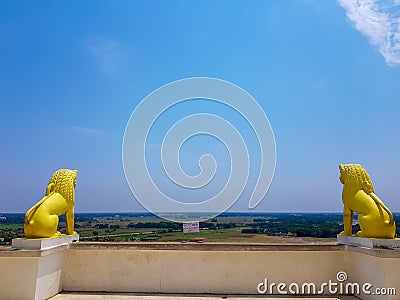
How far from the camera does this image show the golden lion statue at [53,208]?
5348mm

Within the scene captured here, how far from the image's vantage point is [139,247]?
5801mm

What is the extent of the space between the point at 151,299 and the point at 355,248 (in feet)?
10.7

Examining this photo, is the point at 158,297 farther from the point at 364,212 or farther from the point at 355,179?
the point at 355,179

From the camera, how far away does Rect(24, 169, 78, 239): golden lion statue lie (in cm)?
535

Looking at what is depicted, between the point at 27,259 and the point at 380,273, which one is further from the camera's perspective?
the point at 27,259

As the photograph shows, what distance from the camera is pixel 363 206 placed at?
5.40m

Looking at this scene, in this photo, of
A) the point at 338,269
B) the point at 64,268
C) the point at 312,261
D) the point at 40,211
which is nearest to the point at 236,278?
the point at 312,261

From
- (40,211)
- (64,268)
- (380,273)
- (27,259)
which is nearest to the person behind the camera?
(380,273)

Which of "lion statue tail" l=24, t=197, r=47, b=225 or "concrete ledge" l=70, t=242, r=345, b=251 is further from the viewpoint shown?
"concrete ledge" l=70, t=242, r=345, b=251

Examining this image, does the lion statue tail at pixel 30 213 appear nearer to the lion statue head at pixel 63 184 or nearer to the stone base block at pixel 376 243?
the lion statue head at pixel 63 184

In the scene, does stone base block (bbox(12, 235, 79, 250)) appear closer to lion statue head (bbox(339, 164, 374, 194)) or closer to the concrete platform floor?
the concrete platform floor

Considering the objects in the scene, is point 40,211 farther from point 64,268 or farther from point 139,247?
point 139,247

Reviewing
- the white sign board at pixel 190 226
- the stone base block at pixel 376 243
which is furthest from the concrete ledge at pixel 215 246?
the white sign board at pixel 190 226

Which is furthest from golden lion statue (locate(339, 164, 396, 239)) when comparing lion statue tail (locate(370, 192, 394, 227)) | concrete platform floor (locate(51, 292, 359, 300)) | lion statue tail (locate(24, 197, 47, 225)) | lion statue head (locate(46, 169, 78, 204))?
lion statue tail (locate(24, 197, 47, 225))
